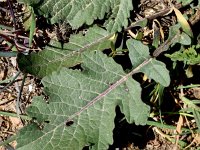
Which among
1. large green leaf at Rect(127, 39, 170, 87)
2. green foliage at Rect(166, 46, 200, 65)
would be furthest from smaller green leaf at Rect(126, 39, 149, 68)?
green foliage at Rect(166, 46, 200, 65)

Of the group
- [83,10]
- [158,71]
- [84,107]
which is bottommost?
[84,107]

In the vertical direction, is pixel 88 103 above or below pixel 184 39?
below

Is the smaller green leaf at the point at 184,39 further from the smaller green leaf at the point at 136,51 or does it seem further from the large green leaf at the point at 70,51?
the large green leaf at the point at 70,51

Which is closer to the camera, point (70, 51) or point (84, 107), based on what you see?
point (84, 107)

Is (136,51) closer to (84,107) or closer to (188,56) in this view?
(188,56)

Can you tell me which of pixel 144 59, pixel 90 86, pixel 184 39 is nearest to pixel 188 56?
pixel 184 39

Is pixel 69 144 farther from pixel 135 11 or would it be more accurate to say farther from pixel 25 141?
pixel 135 11

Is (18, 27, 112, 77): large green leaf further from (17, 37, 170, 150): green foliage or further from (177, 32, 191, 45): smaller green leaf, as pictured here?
(177, 32, 191, 45): smaller green leaf

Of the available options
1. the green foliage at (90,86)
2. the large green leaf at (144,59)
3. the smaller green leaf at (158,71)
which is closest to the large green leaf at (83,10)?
the green foliage at (90,86)
